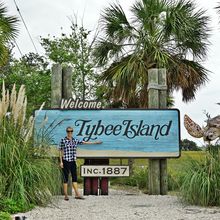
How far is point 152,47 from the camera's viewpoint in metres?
14.9

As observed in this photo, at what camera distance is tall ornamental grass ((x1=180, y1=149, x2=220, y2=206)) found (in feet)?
28.5

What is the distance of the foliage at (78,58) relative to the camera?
20.5m

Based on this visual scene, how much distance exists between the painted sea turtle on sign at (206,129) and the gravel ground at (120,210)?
4.67 feet

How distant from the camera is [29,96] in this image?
20656 mm

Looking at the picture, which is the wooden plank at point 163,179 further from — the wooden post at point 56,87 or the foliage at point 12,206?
the foliage at point 12,206

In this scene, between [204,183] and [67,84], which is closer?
[204,183]

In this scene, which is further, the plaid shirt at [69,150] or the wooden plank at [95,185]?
the wooden plank at [95,185]

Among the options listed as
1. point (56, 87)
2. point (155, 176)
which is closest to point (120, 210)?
point (155, 176)

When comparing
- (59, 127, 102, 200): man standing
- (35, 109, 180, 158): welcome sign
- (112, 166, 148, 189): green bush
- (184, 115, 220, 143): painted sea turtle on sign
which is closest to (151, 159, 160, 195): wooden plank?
(35, 109, 180, 158): welcome sign

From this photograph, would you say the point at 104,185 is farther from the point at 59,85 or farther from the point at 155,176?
the point at 59,85

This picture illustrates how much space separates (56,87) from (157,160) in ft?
9.84

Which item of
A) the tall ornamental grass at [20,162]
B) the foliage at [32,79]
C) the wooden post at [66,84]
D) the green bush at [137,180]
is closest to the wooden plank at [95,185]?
the wooden post at [66,84]

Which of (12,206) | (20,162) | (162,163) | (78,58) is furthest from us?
(78,58)

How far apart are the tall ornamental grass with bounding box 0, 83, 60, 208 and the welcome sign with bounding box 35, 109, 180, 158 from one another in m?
2.47
